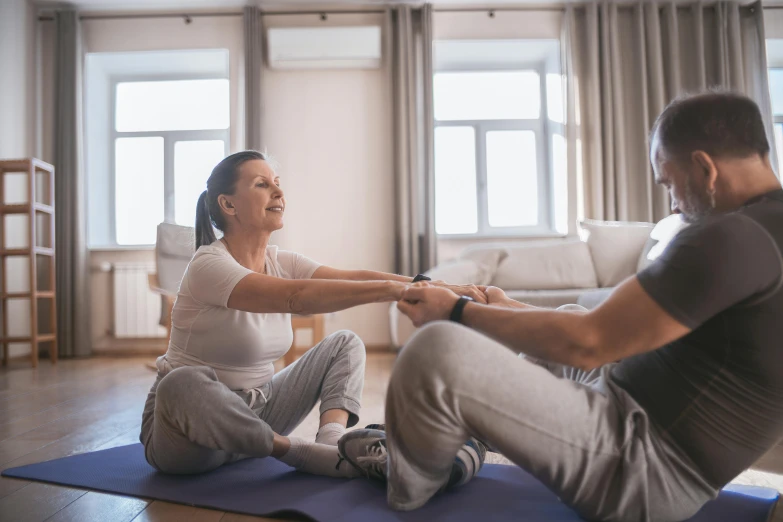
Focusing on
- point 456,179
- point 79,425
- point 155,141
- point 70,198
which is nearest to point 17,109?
point 70,198

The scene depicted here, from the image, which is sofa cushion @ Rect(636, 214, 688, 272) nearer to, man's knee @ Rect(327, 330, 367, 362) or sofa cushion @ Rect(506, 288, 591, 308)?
sofa cushion @ Rect(506, 288, 591, 308)

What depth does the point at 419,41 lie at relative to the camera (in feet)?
15.5

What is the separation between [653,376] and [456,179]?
13.6 ft

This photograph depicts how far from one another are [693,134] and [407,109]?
3834 millimetres

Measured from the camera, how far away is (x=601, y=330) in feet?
2.99

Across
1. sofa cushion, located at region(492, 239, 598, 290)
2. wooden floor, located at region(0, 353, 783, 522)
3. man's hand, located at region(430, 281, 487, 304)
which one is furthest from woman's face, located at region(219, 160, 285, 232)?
sofa cushion, located at region(492, 239, 598, 290)

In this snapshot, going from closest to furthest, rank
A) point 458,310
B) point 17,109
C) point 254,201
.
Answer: point 458,310 < point 254,201 < point 17,109

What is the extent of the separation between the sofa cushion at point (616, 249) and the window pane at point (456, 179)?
1383 mm

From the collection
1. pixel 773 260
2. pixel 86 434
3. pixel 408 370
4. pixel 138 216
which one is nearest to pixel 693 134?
pixel 773 260

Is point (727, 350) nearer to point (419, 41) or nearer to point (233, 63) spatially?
point (419, 41)

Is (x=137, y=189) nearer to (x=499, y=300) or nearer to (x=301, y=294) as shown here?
(x=301, y=294)

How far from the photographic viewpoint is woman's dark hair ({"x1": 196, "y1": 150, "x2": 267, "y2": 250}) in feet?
5.44

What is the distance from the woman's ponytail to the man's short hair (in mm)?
1214

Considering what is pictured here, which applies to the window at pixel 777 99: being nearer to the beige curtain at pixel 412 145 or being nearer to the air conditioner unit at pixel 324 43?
the beige curtain at pixel 412 145
